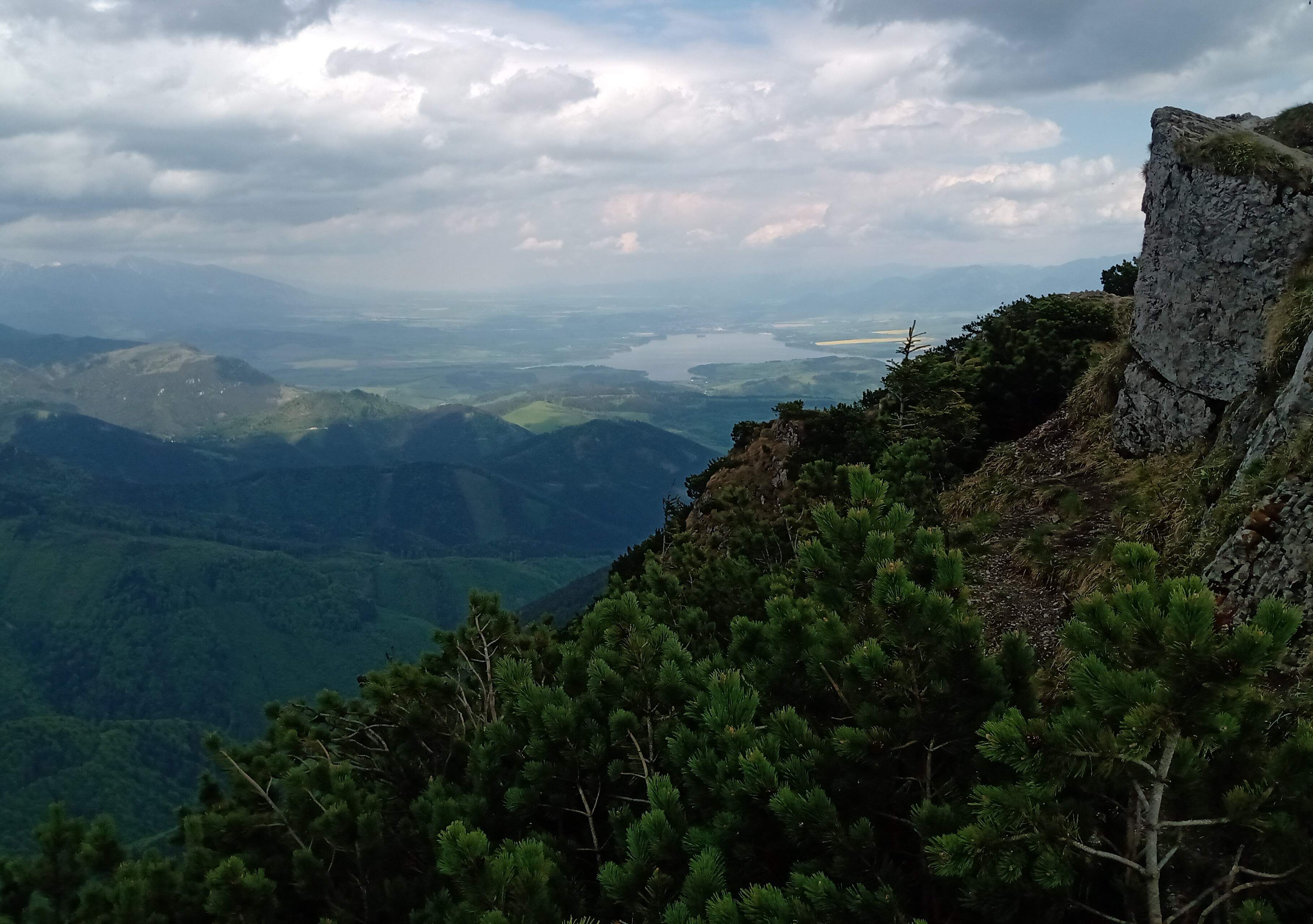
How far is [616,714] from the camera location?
7.59m

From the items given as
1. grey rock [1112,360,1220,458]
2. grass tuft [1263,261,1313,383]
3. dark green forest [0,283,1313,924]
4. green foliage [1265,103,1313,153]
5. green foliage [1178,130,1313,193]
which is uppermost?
green foliage [1265,103,1313,153]

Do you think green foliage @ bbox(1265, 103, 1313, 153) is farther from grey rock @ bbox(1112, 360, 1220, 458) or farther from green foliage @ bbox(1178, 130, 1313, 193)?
grey rock @ bbox(1112, 360, 1220, 458)

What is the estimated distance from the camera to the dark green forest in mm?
4426

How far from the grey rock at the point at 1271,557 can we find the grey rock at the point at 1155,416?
5458 mm

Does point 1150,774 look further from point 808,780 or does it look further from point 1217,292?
point 1217,292

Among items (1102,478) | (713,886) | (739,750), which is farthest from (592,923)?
(1102,478)

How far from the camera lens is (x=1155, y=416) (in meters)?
14.3

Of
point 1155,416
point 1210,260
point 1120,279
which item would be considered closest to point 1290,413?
point 1210,260

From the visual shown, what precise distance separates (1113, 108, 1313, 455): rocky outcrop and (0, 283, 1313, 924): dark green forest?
4724 mm

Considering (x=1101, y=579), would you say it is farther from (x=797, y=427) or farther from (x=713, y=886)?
(x=797, y=427)

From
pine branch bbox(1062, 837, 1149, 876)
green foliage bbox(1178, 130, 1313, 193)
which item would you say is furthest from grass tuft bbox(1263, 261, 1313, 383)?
pine branch bbox(1062, 837, 1149, 876)

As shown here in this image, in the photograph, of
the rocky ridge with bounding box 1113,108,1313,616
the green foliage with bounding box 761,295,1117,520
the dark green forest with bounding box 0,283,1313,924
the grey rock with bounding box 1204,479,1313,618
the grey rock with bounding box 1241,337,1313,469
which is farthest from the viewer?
the green foliage with bounding box 761,295,1117,520

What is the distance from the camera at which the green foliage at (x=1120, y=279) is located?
109 feet

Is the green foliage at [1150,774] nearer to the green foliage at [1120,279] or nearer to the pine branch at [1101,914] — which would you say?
the pine branch at [1101,914]
